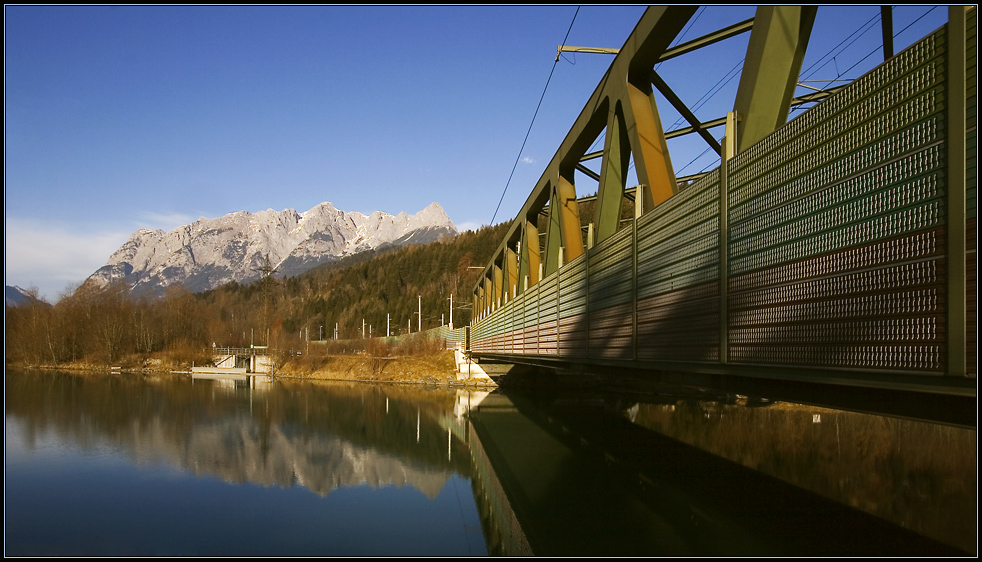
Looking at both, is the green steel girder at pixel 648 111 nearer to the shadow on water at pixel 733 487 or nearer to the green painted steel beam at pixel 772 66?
the green painted steel beam at pixel 772 66

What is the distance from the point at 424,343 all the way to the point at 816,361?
51.4 m

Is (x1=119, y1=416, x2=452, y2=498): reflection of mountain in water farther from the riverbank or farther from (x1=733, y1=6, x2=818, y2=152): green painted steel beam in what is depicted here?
the riverbank

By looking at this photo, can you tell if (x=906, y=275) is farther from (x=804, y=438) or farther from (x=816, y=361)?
(x=804, y=438)

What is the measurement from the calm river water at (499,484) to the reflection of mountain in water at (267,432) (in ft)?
0.46

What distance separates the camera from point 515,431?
2466cm

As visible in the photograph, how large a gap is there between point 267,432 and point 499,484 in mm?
13318

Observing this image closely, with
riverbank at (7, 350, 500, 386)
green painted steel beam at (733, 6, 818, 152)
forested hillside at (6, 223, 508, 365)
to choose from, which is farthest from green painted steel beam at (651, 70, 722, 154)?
riverbank at (7, 350, 500, 386)

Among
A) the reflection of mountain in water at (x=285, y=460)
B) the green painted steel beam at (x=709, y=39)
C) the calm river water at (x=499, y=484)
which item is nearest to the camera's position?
the green painted steel beam at (x=709, y=39)

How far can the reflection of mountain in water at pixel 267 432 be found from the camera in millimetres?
18703

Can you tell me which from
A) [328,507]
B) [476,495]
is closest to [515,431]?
[476,495]

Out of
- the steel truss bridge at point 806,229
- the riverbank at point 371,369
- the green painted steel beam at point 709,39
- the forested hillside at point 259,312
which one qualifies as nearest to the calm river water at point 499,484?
the steel truss bridge at point 806,229

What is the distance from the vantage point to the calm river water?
10844 millimetres

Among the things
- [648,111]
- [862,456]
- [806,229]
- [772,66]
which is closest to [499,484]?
[862,456]

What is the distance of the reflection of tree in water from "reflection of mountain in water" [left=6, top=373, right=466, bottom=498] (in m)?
7.93
